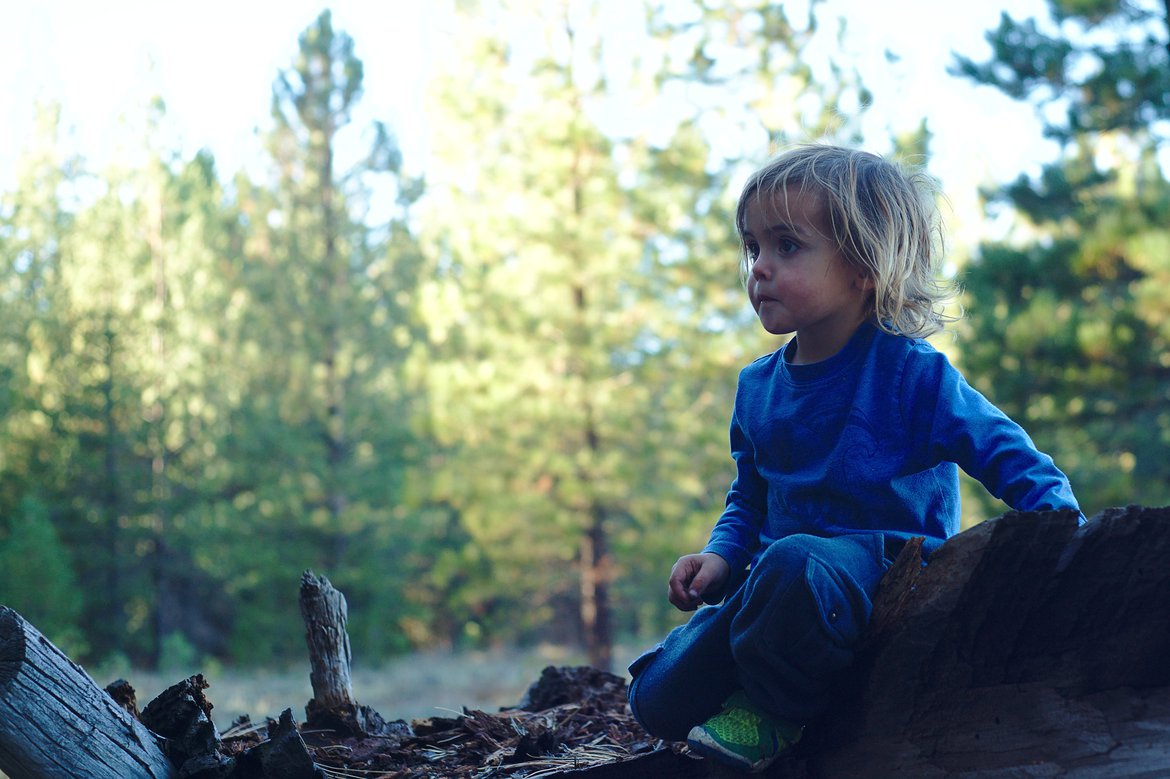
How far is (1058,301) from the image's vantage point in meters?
9.39

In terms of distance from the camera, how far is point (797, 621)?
1.98 metres

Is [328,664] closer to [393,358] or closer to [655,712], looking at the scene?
[655,712]

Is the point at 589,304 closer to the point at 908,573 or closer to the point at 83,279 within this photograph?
the point at 83,279

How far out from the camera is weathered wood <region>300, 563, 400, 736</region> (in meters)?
2.89

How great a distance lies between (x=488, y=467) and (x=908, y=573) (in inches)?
495

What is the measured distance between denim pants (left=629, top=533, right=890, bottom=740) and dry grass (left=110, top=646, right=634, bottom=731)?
10.9 m

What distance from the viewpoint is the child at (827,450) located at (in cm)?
204

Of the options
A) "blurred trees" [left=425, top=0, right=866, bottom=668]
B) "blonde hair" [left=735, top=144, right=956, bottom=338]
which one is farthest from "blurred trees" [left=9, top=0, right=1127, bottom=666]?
"blonde hair" [left=735, top=144, right=956, bottom=338]

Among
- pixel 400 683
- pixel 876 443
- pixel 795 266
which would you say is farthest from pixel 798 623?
pixel 400 683

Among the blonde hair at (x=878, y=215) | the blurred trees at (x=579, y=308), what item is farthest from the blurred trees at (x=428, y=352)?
the blonde hair at (x=878, y=215)

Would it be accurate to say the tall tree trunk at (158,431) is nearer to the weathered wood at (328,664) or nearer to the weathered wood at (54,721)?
the weathered wood at (328,664)

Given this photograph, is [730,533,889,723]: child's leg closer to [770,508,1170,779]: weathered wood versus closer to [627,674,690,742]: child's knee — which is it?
[770,508,1170,779]: weathered wood

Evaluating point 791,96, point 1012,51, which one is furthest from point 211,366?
point 1012,51

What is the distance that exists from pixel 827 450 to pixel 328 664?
152 centimetres
